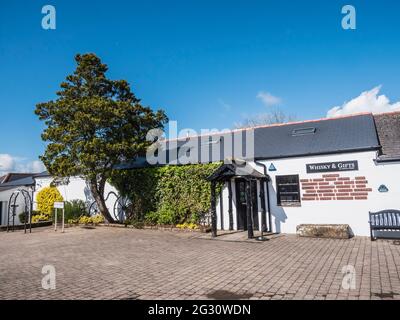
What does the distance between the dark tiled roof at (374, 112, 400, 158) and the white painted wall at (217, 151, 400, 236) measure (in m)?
0.75

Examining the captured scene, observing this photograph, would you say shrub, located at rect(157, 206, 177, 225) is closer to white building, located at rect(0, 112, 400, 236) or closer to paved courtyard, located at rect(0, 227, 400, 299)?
white building, located at rect(0, 112, 400, 236)

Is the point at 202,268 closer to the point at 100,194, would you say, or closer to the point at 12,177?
the point at 100,194

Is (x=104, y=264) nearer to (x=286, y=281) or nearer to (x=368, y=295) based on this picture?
(x=286, y=281)

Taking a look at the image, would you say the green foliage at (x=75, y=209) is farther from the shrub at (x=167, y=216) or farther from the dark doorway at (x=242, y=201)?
the dark doorway at (x=242, y=201)

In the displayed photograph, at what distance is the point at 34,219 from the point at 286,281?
67.0ft

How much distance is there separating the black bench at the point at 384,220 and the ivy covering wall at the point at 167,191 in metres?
6.99

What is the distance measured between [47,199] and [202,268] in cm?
1806

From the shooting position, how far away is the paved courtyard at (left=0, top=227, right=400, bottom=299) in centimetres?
544

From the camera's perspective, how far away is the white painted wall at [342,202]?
36.2 ft

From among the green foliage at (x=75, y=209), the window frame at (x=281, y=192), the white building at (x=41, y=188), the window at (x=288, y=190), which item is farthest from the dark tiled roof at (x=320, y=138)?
the green foliage at (x=75, y=209)
